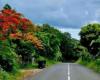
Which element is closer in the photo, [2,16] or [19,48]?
[2,16]

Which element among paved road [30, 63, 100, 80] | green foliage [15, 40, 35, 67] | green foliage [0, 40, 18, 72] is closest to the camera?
paved road [30, 63, 100, 80]

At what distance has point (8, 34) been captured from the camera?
4569 cm

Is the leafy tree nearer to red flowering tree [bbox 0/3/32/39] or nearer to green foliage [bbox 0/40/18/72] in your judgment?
red flowering tree [bbox 0/3/32/39]

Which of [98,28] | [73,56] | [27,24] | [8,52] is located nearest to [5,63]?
[8,52]

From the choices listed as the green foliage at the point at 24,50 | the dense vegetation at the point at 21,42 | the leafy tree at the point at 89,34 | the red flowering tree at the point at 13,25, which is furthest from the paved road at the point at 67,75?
the leafy tree at the point at 89,34

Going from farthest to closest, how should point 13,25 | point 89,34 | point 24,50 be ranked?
point 89,34
point 24,50
point 13,25

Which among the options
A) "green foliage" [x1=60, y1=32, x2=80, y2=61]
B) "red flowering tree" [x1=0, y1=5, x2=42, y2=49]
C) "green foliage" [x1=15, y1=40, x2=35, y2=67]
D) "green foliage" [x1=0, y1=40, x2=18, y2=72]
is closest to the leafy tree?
"green foliage" [x1=15, y1=40, x2=35, y2=67]

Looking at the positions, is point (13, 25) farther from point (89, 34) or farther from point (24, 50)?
point (89, 34)

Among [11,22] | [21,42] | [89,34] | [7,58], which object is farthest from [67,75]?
[89,34]

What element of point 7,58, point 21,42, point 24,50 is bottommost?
point 7,58

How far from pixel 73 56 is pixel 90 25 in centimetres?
4814

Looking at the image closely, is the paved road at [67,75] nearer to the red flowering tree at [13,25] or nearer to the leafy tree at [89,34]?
the red flowering tree at [13,25]

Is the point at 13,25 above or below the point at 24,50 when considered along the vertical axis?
above

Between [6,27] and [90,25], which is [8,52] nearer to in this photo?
[6,27]
